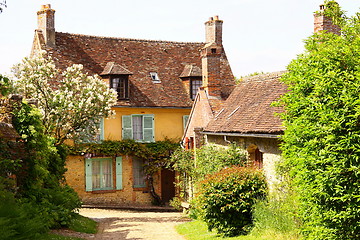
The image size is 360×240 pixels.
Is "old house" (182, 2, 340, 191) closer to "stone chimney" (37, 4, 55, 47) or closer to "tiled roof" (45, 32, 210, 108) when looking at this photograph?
"tiled roof" (45, 32, 210, 108)

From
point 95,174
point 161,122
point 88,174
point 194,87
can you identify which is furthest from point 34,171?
point 194,87

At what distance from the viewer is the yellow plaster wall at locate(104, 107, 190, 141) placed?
2844cm

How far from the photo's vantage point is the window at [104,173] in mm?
28250

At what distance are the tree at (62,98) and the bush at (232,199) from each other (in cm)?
851

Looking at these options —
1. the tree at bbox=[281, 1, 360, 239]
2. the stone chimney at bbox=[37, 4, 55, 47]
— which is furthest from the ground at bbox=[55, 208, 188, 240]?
the stone chimney at bbox=[37, 4, 55, 47]

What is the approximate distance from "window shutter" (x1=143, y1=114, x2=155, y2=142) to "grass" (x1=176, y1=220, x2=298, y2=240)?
1045 centimetres

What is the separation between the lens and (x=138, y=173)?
1159 inches

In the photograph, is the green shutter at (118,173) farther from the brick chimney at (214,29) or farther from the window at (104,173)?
the brick chimney at (214,29)

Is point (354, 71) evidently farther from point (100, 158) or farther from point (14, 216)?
point (100, 158)

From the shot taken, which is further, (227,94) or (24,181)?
(227,94)

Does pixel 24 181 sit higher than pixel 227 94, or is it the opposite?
pixel 227 94

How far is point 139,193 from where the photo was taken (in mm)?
29047

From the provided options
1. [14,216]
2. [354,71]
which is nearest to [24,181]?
[14,216]

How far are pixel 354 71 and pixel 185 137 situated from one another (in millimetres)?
15307
